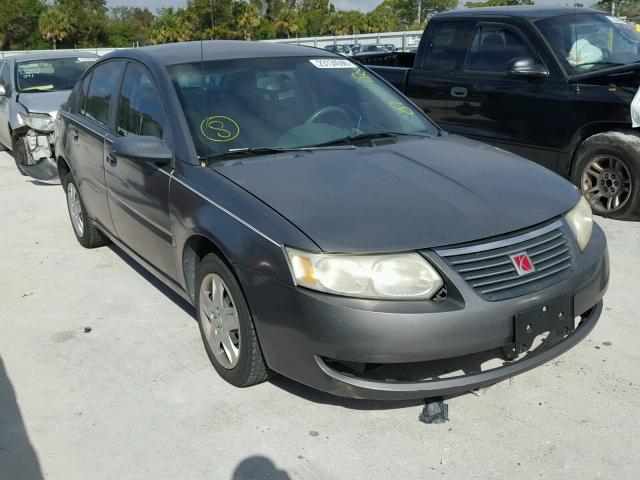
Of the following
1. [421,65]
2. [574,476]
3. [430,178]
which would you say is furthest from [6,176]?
[574,476]

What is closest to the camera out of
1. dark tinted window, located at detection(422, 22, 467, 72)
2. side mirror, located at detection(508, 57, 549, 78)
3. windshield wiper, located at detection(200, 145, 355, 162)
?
windshield wiper, located at detection(200, 145, 355, 162)

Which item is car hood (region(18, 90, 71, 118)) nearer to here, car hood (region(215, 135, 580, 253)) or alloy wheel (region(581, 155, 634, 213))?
car hood (region(215, 135, 580, 253))

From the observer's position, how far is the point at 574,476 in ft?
8.70

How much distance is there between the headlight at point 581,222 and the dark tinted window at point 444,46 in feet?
12.8

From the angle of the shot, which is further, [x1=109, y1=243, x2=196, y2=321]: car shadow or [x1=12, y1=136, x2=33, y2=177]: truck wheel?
[x1=12, y1=136, x2=33, y2=177]: truck wheel

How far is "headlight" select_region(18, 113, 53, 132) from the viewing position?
830 centimetres

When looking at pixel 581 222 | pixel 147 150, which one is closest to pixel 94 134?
pixel 147 150

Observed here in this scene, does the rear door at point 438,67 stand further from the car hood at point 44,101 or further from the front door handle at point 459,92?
the car hood at point 44,101

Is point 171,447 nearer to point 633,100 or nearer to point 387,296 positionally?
point 387,296

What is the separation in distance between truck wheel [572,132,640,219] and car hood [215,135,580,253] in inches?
93.6

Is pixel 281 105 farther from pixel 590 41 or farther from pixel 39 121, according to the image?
pixel 39 121

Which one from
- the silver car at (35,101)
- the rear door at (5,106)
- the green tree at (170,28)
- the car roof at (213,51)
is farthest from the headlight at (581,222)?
the green tree at (170,28)

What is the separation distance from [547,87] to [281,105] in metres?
3.19

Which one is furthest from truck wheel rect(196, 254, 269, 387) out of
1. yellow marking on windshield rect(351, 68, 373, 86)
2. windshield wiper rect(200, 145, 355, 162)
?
yellow marking on windshield rect(351, 68, 373, 86)
